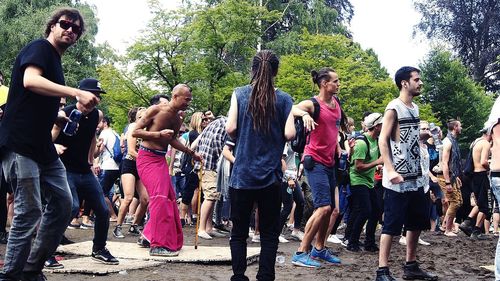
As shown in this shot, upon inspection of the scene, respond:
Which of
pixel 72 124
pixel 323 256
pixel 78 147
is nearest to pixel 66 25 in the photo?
pixel 72 124

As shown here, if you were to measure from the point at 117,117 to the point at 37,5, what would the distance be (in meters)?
16.4

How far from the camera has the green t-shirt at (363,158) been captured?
32.4 feet

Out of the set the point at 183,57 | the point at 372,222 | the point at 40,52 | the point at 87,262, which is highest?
the point at 183,57

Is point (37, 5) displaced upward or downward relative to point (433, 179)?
upward

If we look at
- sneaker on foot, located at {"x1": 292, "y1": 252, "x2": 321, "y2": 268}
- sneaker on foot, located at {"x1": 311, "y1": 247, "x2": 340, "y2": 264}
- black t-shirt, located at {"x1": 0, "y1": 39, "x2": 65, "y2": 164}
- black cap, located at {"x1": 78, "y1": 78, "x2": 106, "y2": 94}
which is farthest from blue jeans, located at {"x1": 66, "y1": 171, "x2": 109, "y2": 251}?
sneaker on foot, located at {"x1": 311, "y1": 247, "x2": 340, "y2": 264}

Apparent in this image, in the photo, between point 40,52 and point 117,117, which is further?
point 117,117

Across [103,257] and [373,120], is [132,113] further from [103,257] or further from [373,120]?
[103,257]

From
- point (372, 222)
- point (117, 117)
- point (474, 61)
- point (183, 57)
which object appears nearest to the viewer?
point (372, 222)

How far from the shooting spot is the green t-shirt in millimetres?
9867

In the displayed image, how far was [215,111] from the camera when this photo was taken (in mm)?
30891

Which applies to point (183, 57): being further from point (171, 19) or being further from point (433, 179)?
point (433, 179)

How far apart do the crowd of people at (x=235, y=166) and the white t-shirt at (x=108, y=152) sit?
1.69 m

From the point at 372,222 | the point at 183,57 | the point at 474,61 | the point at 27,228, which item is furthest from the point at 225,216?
the point at 474,61

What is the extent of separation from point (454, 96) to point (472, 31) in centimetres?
1323
